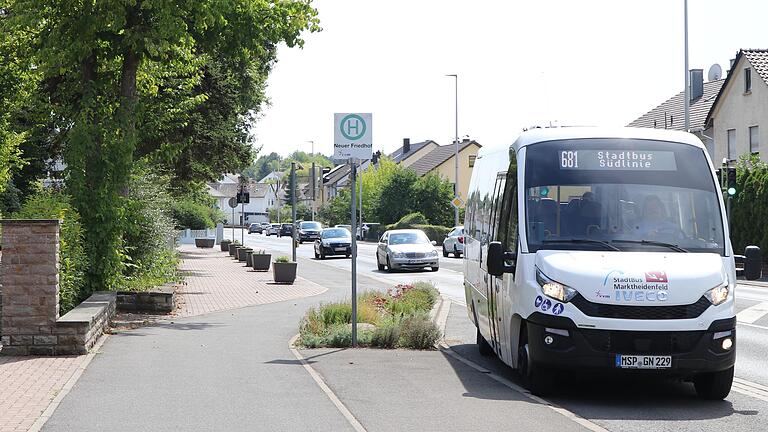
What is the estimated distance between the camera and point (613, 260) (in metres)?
9.81

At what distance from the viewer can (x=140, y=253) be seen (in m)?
22.3

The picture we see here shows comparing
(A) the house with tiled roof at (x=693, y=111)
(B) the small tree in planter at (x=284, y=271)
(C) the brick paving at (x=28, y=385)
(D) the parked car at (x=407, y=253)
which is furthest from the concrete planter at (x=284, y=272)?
(A) the house with tiled roof at (x=693, y=111)

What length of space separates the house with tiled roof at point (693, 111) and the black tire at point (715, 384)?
46.2 m

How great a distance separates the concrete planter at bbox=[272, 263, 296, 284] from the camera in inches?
1175

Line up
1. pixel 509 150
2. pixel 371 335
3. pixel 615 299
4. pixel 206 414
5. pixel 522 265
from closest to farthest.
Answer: pixel 206 414 → pixel 615 299 → pixel 522 265 → pixel 509 150 → pixel 371 335

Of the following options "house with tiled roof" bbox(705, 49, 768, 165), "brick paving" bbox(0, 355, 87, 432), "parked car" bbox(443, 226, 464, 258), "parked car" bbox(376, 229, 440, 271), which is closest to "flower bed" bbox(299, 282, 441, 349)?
"brick paving" bbox(0, 355, 87, 432)

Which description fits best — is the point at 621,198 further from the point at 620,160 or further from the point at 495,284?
the point at 495,284

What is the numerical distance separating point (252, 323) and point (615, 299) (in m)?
9.37

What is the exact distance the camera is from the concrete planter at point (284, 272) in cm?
2984

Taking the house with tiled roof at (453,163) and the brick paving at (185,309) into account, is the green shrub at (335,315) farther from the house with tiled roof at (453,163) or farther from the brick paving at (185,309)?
the house with tiled roof at (453,163)

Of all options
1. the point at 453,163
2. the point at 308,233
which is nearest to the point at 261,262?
the point at 308,233

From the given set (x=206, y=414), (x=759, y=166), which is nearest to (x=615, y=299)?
(x=206, y=414)

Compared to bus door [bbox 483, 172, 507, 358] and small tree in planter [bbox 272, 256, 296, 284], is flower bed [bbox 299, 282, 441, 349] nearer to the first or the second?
bus door [bbox 483, 172, 507, 358]

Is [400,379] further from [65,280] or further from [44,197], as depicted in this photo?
[44,197]
